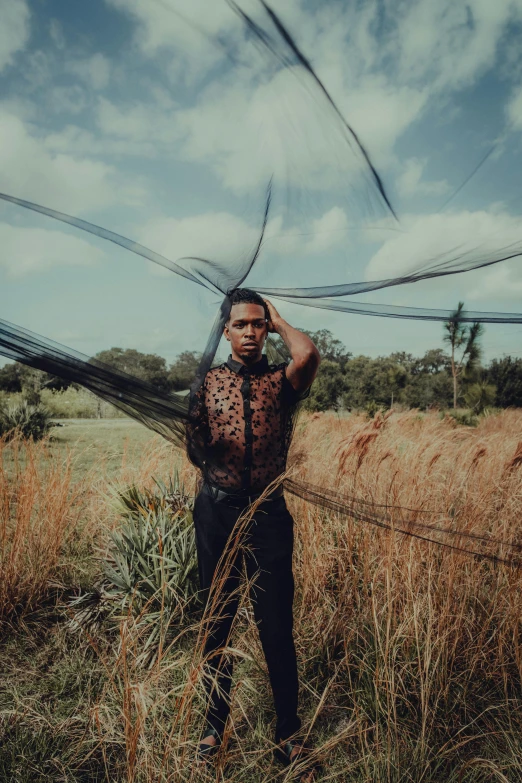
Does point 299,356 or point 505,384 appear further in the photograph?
point 505,384

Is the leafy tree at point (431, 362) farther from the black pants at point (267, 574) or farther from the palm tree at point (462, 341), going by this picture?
the black pants at point (267, 574)

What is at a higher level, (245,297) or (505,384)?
(505,384)

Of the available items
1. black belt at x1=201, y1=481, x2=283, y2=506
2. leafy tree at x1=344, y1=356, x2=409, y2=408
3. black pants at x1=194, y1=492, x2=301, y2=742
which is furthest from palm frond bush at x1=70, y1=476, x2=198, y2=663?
leafy tree at x1=344, y1=356, x2=409, y2=408

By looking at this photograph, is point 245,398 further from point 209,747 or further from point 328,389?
point 328,389

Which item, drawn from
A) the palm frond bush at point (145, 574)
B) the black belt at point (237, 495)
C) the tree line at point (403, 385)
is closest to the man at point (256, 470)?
the black belt at point (237, 495)

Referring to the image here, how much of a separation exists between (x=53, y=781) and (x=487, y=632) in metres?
2.24

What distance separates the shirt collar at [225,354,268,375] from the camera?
1856 millimetres

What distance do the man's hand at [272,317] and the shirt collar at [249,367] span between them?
0.13 metres

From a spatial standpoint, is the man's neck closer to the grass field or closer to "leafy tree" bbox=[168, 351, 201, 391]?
"leafy tree" bbox=[168, 351, 201, 391]

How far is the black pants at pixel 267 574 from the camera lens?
1.80 meters

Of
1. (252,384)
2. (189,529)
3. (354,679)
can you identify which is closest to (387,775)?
(354,679)

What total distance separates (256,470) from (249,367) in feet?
1.33

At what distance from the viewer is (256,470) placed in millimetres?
1807

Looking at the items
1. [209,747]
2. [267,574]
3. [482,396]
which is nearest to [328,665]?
[209,747]
